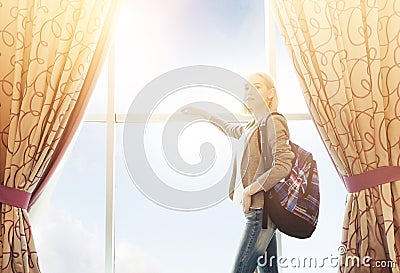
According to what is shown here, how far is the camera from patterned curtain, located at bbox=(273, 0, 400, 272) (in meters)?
2.25

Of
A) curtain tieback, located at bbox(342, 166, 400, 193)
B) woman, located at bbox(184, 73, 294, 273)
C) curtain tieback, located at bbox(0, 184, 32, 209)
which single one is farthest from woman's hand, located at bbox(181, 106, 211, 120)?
curtain tieback, located at bbox(0, 184, 32, 209)

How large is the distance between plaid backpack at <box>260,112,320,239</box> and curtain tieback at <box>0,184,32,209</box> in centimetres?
107

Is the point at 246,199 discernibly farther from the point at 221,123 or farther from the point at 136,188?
the point at 136,188

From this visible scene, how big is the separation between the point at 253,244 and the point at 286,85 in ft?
3.17

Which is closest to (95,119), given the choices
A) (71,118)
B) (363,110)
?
(71,118)

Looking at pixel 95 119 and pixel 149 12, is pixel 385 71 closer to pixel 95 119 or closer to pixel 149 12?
pixel 149 12

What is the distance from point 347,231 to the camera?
2.27m

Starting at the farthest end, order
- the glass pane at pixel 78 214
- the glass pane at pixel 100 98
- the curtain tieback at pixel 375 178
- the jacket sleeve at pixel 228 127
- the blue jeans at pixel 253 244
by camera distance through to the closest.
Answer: the glass pane at pixel 100 98
the glass pane at pixel 78 214
the jacket sleeve at pixel 228 127
the curtain tieback at pixel 375 178
the blue jeans at pixel 253 244

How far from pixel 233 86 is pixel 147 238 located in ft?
3.00

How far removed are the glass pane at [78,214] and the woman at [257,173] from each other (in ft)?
2.49

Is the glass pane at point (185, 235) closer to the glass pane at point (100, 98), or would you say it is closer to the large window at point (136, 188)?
the large window at point (136, 188)

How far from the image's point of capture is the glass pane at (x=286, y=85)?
272cm

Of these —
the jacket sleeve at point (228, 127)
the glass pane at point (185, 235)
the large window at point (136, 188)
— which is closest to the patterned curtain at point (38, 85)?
the large window at point (136, 188)

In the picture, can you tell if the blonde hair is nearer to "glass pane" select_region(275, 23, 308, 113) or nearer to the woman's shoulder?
the woman's shoulder
